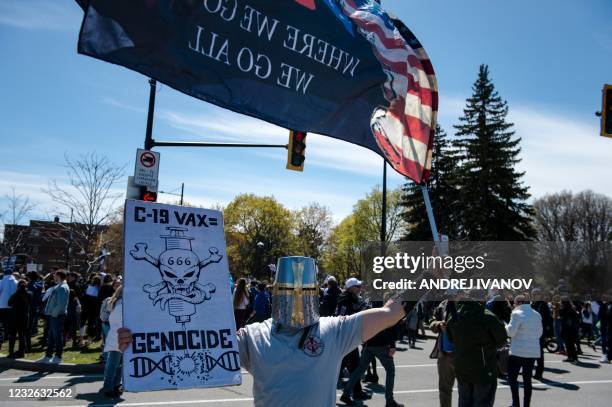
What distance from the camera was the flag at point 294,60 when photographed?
3.33 m

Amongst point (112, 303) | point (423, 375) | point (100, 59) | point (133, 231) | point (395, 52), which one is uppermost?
point (395, 52)

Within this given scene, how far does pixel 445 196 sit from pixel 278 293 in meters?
39.2

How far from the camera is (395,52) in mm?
5082

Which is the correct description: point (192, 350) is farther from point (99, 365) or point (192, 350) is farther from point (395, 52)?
point (99, 365)

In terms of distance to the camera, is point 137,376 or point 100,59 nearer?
point 137,376

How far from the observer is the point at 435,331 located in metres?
→ 7.15

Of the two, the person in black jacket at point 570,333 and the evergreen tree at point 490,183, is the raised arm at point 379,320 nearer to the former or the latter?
the person in black jacket at point 570,333

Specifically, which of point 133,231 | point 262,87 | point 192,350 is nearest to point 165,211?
point 133,231

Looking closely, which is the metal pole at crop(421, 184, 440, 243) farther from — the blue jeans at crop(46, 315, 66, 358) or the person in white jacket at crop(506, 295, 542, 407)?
the blue jeans at crop(46, 315, 66, 358)

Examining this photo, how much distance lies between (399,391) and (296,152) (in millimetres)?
6762

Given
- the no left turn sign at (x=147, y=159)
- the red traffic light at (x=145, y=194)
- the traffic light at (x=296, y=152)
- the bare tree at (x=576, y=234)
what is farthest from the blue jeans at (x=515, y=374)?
the bare tree at (x=576, y=234)

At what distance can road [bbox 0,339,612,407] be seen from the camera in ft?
26.6

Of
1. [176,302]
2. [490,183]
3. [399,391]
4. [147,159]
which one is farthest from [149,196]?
[490,183]

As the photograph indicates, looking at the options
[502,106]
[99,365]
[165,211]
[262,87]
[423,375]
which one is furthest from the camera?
[502,106]
